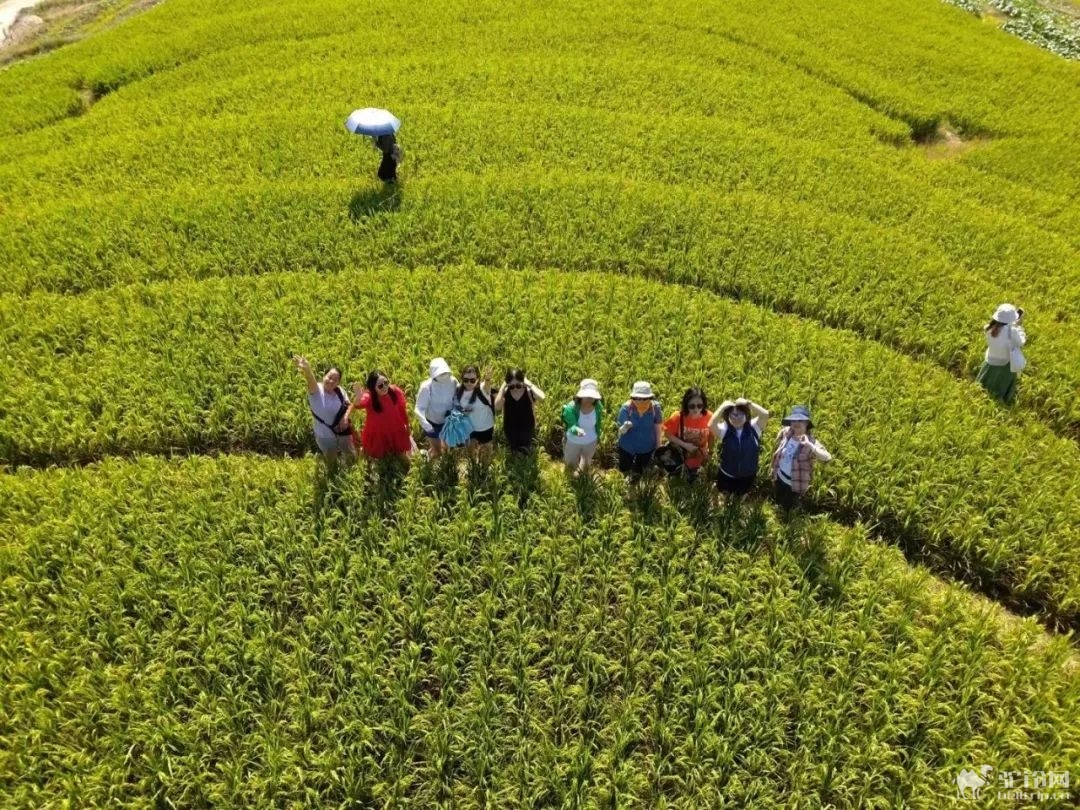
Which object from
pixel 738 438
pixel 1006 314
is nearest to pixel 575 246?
pixel 738 438

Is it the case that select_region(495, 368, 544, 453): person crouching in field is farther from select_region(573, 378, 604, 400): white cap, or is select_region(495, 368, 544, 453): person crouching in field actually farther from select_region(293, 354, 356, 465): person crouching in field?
select_region(293, 354, 356, 465): person crouching in field

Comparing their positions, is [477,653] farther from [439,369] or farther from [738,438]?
[738,438]

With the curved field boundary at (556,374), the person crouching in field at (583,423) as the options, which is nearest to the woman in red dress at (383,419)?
the curved field boundary at (556,374)

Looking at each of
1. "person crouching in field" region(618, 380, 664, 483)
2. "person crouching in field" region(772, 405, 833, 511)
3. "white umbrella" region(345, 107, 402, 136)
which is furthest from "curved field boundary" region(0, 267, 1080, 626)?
"white umbrella" region(345, 107, 402, 136)

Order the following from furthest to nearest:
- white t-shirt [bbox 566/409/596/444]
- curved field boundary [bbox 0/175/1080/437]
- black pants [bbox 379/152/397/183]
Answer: black pants [bbox 379/152/397/183] < curved field boundary [bbox 0/175/1080/437] < white t-shirt [bbox 566/409/596/444]

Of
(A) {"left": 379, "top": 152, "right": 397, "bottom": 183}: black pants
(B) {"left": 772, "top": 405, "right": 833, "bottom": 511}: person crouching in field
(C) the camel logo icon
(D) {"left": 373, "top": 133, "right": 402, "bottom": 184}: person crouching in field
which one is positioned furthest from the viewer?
(A) {"left": 379, "top": 152, "right": 397, "bottom": 183}: black pants

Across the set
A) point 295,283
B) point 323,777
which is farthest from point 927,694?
point 295,283
